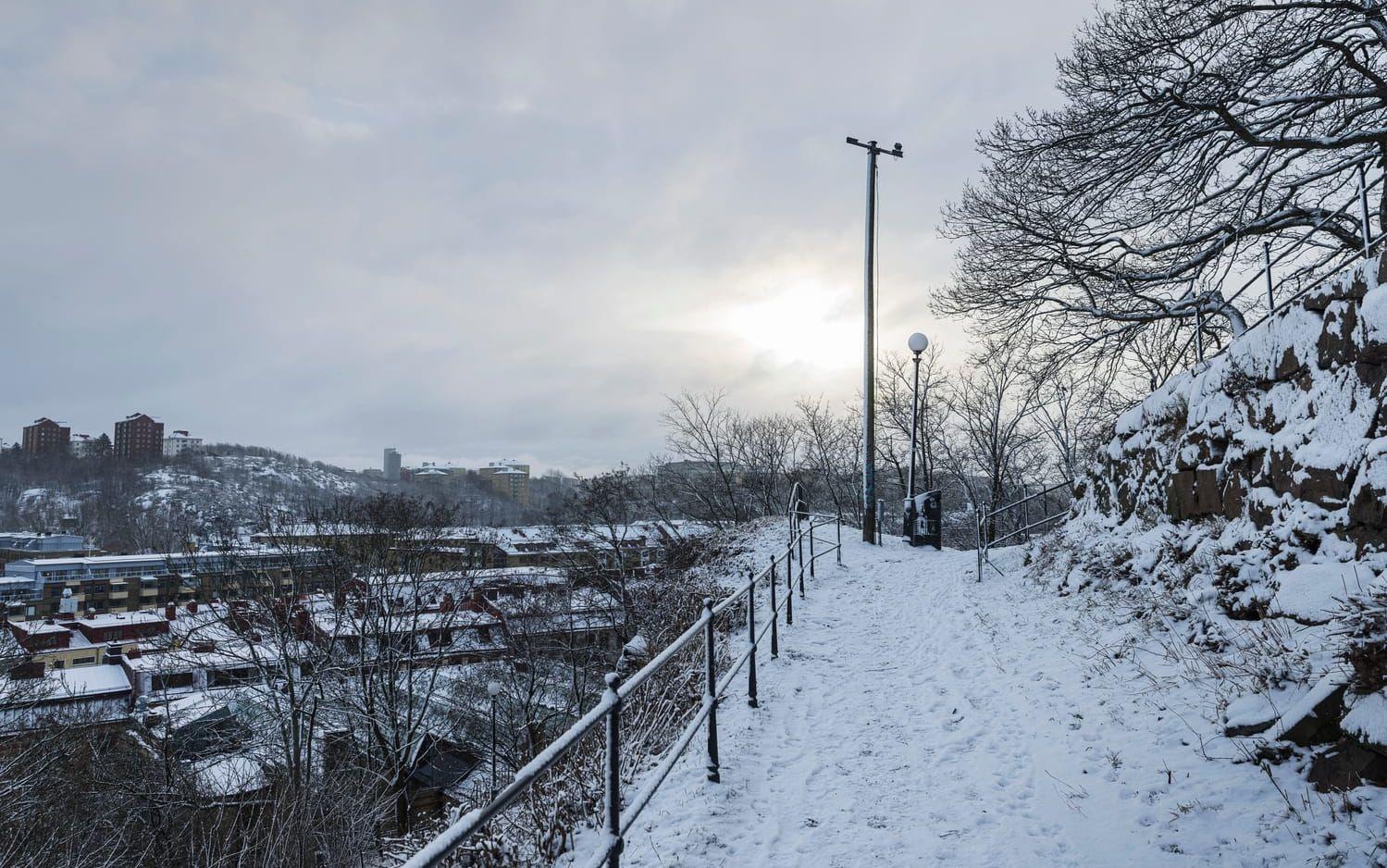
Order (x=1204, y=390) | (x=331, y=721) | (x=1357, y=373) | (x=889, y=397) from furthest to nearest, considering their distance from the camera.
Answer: (x=889, y=397) < (x=331, y=721) < (x=1204, y=390) < (x=1357, y=373)

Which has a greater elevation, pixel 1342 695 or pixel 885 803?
pixel 1342 695

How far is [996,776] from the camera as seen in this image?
4598 mm

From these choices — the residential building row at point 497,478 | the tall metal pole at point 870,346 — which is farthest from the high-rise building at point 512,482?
the tall metal pole at point 870,346

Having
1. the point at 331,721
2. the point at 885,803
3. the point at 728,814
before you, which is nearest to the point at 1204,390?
the point at 885,803

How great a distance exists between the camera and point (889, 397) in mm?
32594

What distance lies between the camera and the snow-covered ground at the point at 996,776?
3.43 metres

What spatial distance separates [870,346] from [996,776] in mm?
13759

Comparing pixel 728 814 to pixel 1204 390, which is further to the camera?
pixel 1204 390

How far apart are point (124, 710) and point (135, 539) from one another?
4340 centimetres

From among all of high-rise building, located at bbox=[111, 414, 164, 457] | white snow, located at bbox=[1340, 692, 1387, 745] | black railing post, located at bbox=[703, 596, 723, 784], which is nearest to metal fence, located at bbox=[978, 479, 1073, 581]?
black railing post, located at bbox=[703, 596, 723, 784]

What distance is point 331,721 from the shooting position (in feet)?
66.1

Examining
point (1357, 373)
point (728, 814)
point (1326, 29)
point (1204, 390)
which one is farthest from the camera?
point (1326, 29)

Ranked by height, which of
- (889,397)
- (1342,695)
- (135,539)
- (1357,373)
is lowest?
(135,539)

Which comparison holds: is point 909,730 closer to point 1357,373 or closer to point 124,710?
point 1357,373
